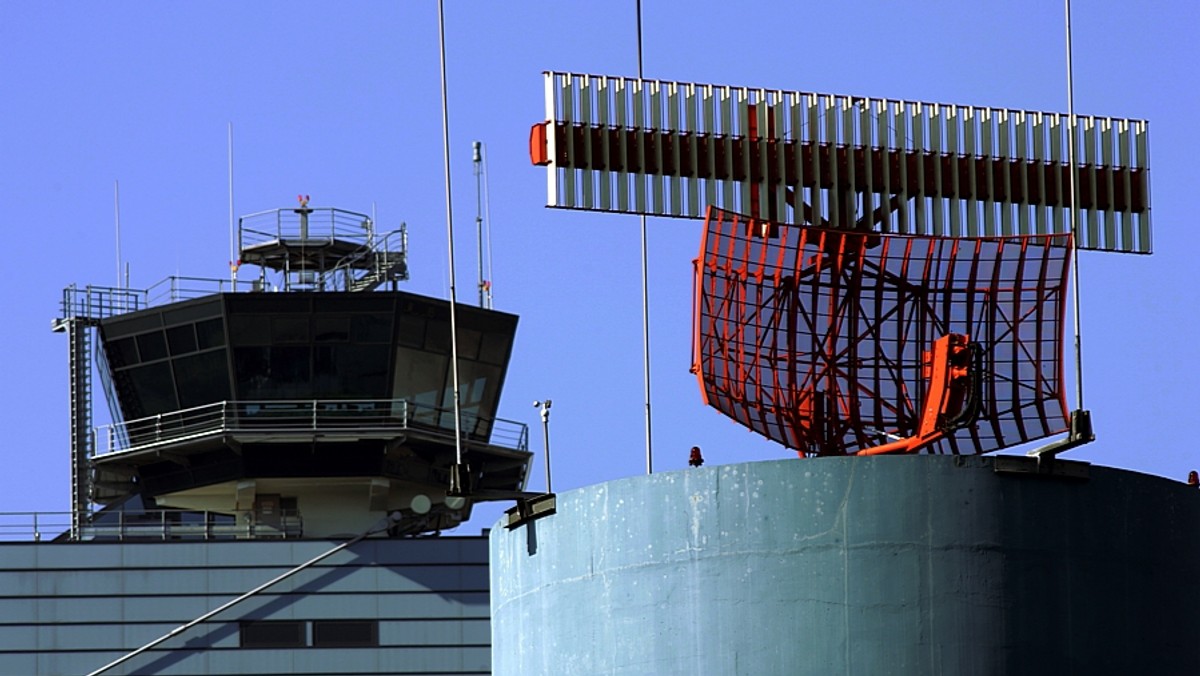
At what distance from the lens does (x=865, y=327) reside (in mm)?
35406

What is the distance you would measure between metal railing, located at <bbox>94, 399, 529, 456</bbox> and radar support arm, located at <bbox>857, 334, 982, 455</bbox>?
4893 centimetres

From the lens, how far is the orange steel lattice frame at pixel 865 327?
112ft

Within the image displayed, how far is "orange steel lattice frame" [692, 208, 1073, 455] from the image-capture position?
34.1 metres

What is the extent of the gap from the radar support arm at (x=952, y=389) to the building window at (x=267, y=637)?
46807mm

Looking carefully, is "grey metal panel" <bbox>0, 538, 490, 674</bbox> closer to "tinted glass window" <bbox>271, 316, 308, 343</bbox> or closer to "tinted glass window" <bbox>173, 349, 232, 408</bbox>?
"tinted glass window" <bbox>173, 349, 232, 408</bbox>

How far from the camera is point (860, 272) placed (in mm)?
35094

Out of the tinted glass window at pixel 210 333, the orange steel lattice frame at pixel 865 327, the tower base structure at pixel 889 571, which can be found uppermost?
the tinted glass window at pixel 210 333

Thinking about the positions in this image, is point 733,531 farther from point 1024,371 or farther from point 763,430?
point 1024,371

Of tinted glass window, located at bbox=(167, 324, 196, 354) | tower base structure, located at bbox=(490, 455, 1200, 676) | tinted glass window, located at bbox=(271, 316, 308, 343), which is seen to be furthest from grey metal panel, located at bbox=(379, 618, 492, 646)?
tower base structure, located at bbox=(490, 455, 1200, 676)

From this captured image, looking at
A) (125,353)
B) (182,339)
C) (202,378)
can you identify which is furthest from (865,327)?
(125,353)

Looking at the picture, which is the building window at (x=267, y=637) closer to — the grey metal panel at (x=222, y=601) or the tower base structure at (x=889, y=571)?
the grey metal panel at (x=222, y=601)

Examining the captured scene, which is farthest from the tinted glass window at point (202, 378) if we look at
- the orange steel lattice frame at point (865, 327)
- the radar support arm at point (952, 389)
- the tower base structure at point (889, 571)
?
the tower base structure at point (889, 571)

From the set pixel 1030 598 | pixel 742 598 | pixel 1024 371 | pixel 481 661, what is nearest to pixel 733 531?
pixel 742 598

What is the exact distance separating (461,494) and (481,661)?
4717 cm
